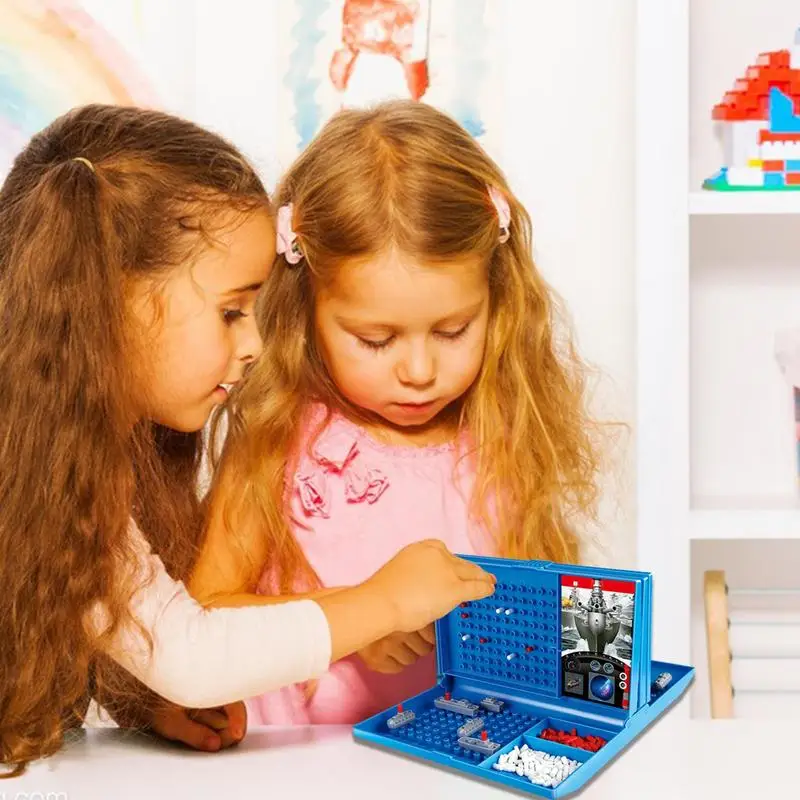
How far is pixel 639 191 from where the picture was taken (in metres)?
1.13

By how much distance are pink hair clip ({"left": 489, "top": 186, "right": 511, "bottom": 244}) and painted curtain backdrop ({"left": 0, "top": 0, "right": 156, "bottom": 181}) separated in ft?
1.28

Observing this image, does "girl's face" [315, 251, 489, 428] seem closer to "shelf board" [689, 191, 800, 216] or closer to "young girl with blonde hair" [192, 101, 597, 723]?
"young girl with blonde hair" [192, 101, 597, 723]

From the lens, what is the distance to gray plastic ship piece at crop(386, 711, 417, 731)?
0.98 m

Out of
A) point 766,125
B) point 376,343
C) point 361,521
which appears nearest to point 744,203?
point 766,125

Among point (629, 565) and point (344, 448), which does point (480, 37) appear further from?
point (629, 565)

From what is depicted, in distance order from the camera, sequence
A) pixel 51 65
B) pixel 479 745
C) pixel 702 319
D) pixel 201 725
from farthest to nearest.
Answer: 1. pixel 702 319
2. pixel 51 65
3. pixel 201 725
4. pixel 479 745

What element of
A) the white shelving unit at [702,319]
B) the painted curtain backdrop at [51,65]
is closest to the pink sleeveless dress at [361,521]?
the white shelving unit at [702,319]

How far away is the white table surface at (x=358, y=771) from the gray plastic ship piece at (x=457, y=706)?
0.26 ft

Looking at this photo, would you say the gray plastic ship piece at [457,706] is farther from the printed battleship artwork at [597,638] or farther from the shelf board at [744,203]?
the shelf board at [744,203]

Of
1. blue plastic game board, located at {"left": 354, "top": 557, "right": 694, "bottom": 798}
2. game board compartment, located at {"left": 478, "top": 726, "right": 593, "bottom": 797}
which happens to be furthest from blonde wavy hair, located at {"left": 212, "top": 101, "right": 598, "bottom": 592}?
game board compartment, located at {"left": 478, "top": 726, "right": 593, "bottom": 797}

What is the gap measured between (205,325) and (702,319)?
23.6 inches

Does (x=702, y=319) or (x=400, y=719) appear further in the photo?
(x=702, y=319)

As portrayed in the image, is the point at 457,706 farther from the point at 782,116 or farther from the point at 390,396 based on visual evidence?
the point at 782,116

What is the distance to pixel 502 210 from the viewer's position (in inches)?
42.8
